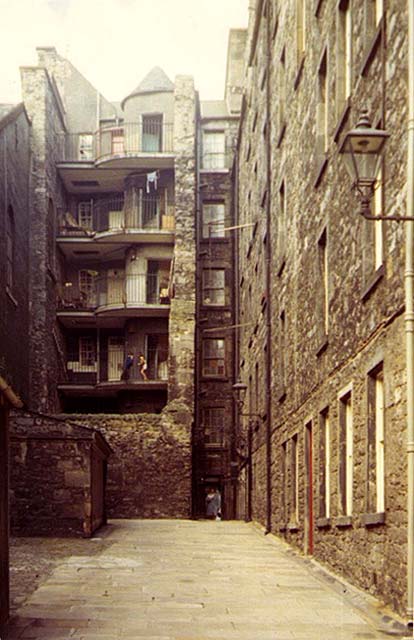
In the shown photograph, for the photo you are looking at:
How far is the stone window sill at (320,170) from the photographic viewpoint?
604 inches

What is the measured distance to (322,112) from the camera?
54.3 ft

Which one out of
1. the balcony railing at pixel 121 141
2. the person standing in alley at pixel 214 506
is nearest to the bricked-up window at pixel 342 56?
the balcony railing at pixel 121 141

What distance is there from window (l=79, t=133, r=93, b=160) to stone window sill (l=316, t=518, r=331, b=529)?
29.4 metres

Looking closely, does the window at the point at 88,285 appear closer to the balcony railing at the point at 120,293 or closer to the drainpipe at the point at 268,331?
the balcony railing at the point at 120,293

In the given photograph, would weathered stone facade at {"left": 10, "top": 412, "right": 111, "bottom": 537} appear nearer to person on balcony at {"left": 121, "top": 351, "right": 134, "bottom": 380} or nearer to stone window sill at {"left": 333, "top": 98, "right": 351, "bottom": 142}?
stone window sill at {"left": 333, "top": 98, "right": 351, "bottom": 142}

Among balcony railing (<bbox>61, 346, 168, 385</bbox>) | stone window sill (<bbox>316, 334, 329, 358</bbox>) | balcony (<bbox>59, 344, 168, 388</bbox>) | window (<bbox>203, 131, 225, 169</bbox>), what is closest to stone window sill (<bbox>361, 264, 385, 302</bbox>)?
stone window sill (<bbox>316, 334, 329, 358</bbox>)

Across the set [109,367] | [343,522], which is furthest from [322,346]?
[109,367]

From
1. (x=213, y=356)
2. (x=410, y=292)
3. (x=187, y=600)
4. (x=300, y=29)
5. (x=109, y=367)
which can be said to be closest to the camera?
(x=410, y=292)

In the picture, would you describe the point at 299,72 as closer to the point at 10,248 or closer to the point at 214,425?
the point at 10,248

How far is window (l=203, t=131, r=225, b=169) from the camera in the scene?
4406 centimetres

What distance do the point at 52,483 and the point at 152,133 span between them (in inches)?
927

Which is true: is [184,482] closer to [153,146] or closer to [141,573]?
[153,146]

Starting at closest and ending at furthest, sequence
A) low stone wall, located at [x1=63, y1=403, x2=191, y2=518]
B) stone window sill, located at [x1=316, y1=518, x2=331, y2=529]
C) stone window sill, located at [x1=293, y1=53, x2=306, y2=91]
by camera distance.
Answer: stone window sill, located at [x1=316, y1=518, x2=331, y2=529], stone window sill, located at [x1=293, y1=53, x2=306, y2=91], low stone wall, located at [x1=63, y1=403, x2=191, y2=518]

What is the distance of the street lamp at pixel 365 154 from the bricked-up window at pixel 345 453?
4764mm
